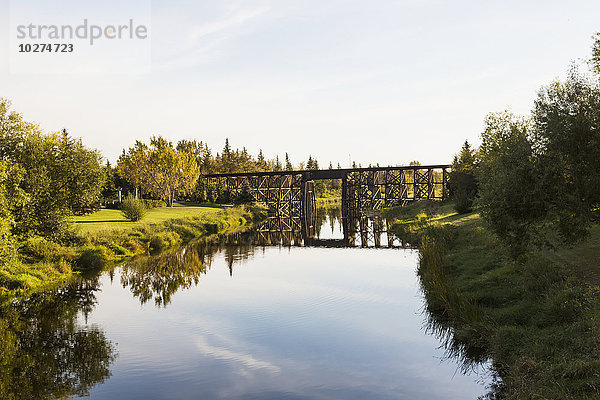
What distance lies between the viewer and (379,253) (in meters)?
31.2

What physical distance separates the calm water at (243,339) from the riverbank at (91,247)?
168cm

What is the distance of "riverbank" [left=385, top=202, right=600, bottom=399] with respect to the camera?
29.2 ft

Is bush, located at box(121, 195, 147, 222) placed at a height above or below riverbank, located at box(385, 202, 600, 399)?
above

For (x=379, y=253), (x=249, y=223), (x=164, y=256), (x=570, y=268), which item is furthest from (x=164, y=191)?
(x=570, y=268)

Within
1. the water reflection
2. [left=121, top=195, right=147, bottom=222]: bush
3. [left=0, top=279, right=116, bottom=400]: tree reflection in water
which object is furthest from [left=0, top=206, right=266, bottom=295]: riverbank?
the water reflection

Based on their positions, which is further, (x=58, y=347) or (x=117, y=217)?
(x=117, y=217)

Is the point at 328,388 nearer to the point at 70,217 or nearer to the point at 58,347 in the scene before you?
the point at 58,347

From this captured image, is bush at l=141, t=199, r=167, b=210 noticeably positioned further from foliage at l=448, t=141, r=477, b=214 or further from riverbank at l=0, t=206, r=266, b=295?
foliage at l=448, t=141, r=477, b=214

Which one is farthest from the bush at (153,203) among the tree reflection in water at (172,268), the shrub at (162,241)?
the tree reflection in water at (172,268)

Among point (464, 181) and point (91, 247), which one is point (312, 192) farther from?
point (91, 247)

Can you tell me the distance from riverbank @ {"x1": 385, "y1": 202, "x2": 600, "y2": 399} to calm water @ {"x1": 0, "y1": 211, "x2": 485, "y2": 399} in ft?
2.77

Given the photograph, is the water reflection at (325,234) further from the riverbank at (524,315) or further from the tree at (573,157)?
the tree at (573,157)

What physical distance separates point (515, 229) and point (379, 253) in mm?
18424

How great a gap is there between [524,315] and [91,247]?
2156cm
